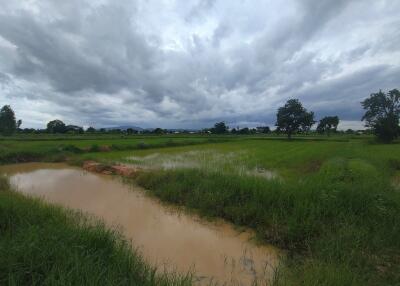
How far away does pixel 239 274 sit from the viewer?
12.2 ft

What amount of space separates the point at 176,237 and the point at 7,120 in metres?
44.4

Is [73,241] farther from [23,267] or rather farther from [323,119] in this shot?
[323,119]

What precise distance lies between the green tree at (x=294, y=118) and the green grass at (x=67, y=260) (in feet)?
148

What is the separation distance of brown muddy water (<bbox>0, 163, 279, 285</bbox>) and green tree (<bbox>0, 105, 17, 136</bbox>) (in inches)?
1469

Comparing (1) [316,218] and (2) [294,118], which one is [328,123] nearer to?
(2) [294,118]

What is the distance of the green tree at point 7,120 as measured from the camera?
37475mm

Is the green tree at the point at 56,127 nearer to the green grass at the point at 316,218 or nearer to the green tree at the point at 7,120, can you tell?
the green tree at the point at 7,120

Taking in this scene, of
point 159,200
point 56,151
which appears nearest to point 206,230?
point 159,200

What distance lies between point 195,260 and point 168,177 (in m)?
4.61

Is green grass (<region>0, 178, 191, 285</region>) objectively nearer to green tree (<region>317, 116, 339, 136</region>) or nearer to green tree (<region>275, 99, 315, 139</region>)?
green tree (<region>275, 99, 315, 139</region>)

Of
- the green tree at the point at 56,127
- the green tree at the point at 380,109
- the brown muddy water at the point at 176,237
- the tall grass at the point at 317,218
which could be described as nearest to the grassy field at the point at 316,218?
the tall grass at the point at 317,218

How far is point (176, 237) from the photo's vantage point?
4.99 metres

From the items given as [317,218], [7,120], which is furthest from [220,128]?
[317,218]

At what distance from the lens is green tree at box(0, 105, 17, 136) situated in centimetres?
3747
